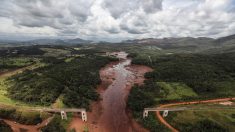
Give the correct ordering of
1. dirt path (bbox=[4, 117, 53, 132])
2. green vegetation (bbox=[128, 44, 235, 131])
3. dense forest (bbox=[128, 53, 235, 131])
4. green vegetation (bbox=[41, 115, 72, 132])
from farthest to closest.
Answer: dense forest (bbox=[128, 53, 235, 131]), green vegetation (bbox=[128, 44, 235, 131]), dirt path (bbox=[4, 117, 53, 132]), green vegetation (bbox=[41, 115, 72, 132])

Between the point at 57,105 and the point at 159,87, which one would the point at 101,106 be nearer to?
the point at 57,105

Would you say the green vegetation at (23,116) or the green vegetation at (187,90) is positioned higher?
the green vegetation at (187,90)

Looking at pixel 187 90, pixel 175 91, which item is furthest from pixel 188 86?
pixel 175 91

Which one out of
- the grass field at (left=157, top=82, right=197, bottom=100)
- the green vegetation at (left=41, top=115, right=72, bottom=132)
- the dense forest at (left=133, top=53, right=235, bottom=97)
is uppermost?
the dense forest at (left=133, top=53, right=235, bottom=97)

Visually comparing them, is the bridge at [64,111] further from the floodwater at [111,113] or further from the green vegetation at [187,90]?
the green vegetation at [187,90]

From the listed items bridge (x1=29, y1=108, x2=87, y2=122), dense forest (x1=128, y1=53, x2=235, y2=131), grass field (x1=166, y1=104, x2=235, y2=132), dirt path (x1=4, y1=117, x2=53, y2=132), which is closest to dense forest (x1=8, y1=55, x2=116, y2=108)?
bridge (x1=29, y1=108, x2=87, y2=122)

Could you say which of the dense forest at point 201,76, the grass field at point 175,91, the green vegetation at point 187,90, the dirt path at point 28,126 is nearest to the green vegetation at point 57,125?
the dirt path at point 28,126

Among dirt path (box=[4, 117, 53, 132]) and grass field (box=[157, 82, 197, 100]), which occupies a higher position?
grass field (box=[157, 82, 197, 100])

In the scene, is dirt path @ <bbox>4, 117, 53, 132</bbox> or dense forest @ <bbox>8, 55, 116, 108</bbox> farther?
dense forest @ <bbox>8, 55, 116, 108</bbox>

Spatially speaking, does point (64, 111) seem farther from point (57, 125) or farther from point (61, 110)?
point (57, 125)

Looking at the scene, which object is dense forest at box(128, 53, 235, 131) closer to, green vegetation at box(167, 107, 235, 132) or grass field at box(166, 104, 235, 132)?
green vegetation at box(167, 107, 235, 132)

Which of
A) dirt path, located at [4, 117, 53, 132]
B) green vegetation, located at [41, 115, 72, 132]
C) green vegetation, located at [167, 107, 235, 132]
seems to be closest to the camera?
green vegetation, located at [167, 107, 235, 132]
